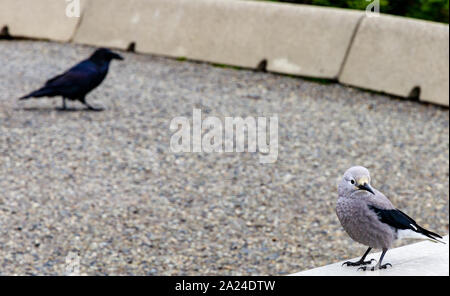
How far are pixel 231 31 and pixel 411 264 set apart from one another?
7.98 meters

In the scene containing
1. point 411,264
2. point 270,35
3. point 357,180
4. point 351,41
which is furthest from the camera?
point 270,35

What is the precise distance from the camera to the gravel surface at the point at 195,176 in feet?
14.9

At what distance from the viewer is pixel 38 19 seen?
10914mm

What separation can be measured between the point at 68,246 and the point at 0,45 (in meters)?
6.85

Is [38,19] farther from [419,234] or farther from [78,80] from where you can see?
[419,234]

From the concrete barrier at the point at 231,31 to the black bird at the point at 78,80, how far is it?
2.69m

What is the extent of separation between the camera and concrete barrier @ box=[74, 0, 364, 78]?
8.66 metres

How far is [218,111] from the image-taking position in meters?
7.46

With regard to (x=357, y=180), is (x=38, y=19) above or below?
above

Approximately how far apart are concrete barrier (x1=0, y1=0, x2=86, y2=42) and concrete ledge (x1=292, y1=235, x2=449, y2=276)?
956 cm

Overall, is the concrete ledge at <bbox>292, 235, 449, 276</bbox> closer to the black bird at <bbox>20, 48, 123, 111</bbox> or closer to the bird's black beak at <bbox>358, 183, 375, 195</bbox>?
the bird's black beak at <bbox>358, 183, 375, 195</bbox>

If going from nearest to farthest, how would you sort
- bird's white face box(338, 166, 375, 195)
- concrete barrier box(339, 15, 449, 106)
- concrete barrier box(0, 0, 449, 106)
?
1. bird's white face box(338, 166, 375, 195)
2. concrete barrier box(339, 15, 449, 106)
3. concrete barrier box(0, 0, 449, 106)

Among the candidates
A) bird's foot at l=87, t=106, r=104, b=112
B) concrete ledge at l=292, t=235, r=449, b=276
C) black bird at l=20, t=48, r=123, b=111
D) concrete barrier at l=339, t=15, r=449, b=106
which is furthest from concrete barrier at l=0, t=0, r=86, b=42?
concrete ledge at l=292, t=235, r=449, b=276

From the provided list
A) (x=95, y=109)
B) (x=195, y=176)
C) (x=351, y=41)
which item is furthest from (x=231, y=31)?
(x=195, y=176)
